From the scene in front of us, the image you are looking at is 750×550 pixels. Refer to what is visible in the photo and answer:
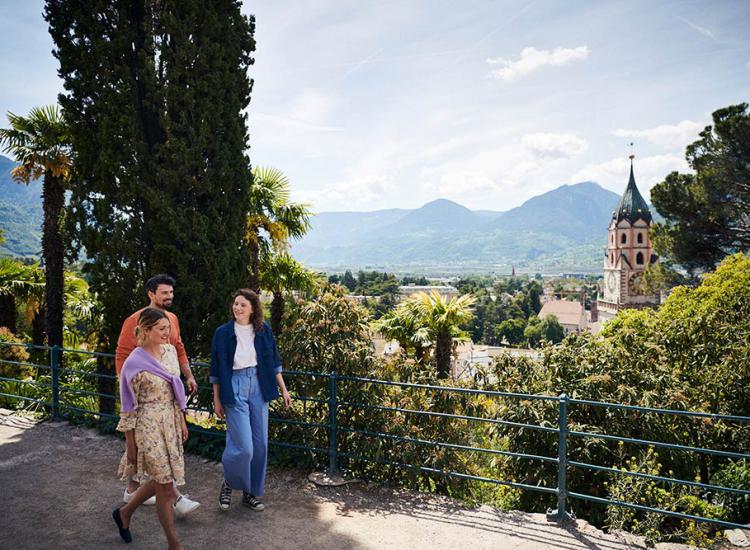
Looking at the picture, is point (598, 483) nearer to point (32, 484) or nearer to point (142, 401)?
point (142, 401)

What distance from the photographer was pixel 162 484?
3430 mm

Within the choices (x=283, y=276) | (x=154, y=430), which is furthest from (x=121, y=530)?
(x=283, y=276)

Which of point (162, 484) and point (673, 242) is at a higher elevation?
point (673, 242)

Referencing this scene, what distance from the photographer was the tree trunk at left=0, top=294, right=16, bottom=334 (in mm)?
13202

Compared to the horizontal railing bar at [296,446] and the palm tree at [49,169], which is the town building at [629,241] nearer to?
the palm tree at [49,169]

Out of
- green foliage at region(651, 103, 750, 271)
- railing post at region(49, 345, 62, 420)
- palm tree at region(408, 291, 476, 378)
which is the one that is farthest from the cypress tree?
green foliage at region(651, 103, 750, 271)

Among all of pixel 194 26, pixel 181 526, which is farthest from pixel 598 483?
pixel 194 26

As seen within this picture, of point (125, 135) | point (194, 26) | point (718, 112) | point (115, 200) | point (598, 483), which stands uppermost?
point (718, 112)

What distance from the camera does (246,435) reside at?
4.10m

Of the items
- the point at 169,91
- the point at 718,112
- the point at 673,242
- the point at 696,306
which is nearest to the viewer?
the point at 169,91

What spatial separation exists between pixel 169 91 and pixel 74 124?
1.32 m

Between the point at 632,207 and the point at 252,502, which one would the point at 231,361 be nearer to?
the point at 252,502

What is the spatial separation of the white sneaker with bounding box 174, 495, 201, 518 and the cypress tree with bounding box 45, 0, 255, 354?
109 inches

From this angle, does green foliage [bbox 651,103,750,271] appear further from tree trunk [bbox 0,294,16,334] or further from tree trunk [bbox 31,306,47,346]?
tree trunk [bbox 0,294,16,334]
